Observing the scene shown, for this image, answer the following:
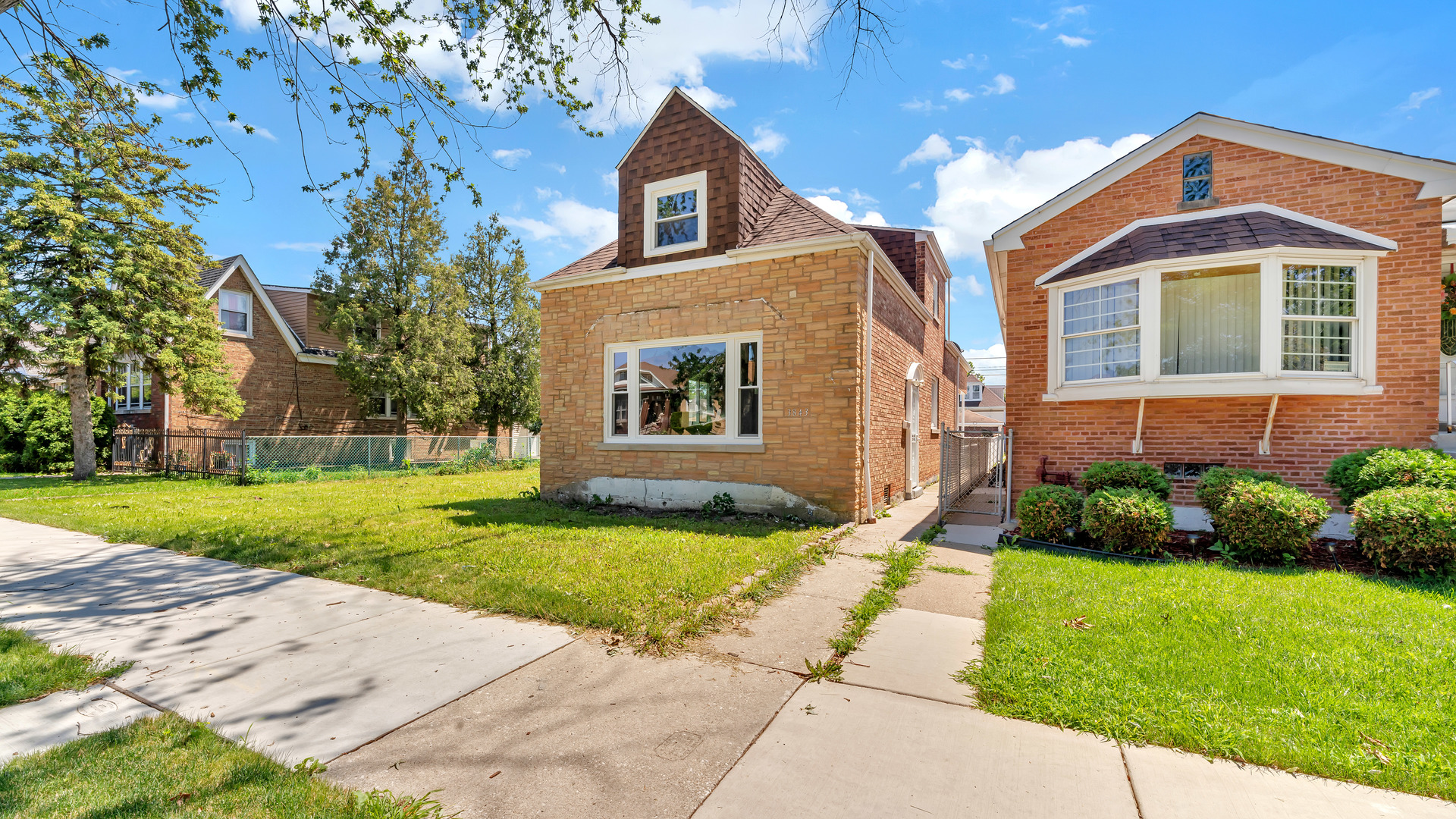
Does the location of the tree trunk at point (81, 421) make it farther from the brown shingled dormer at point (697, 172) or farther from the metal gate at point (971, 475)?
the metal gate at point (971, 475)

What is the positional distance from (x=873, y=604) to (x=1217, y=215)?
793 cm

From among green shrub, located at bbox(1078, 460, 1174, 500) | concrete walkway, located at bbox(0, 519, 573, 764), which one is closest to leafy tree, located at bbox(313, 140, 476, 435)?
concrete walkway, located at bbox(0, 519, 573, 764)

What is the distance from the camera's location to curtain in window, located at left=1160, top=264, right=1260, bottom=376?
8023mm

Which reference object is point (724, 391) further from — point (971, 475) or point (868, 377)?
point (971, 475)

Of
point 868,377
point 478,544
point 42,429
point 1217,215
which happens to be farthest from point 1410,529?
point 42,429

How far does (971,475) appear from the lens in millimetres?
13969

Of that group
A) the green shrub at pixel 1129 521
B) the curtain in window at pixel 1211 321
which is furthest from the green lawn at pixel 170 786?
the curtain in window at pixel 1211 321

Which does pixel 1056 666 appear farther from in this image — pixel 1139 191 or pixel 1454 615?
pixel 1139 191

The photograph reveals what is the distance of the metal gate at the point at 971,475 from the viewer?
9727 millimetres

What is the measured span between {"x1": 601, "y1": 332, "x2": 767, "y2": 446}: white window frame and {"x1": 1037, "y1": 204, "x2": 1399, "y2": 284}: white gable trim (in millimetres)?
4788

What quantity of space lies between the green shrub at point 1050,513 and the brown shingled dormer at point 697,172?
19.9 feet

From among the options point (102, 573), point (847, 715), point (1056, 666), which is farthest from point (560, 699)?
point (102, 573)

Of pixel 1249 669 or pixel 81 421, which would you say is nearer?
pixel 1249 669

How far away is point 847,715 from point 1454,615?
5254 millimetres
